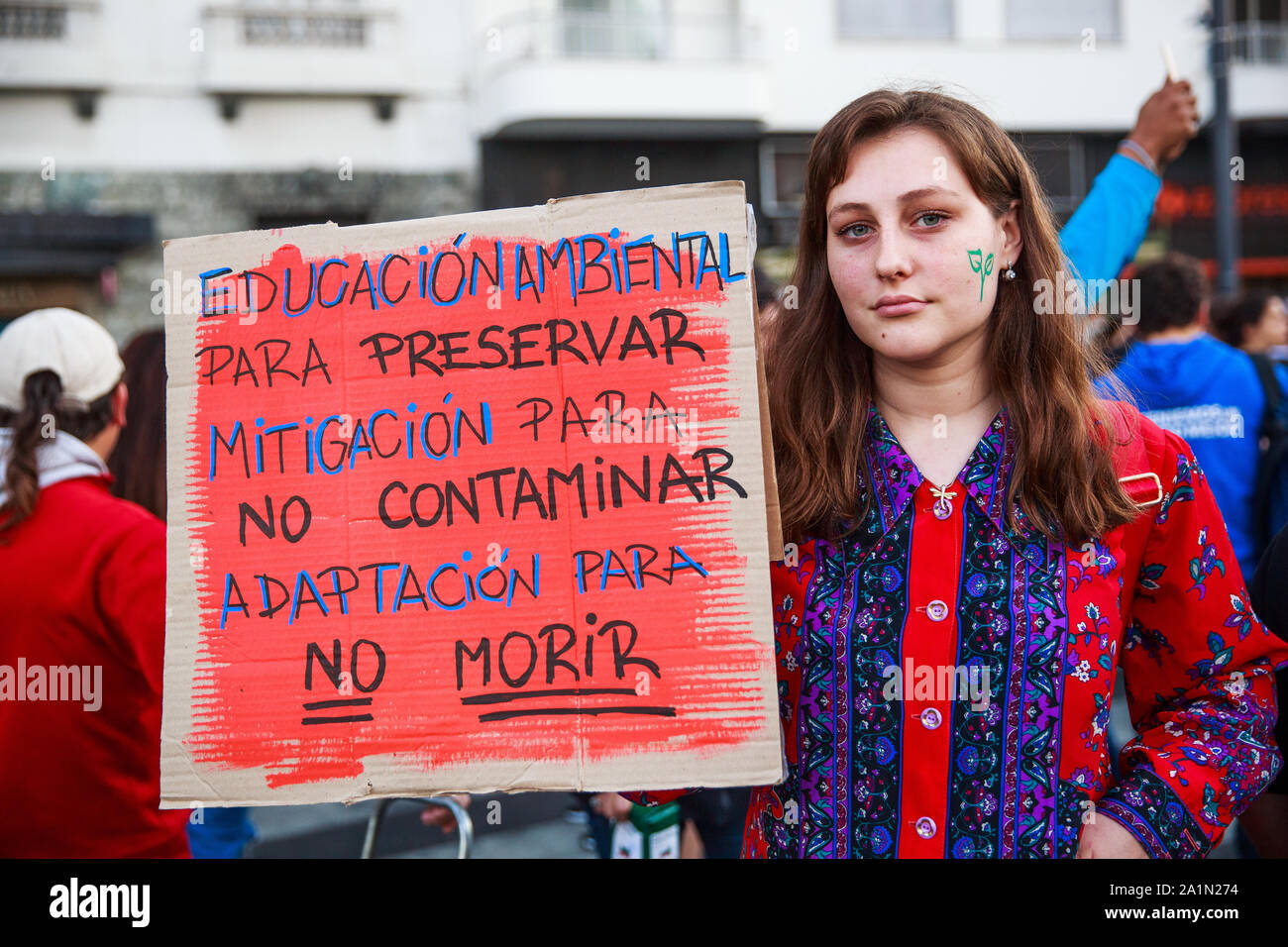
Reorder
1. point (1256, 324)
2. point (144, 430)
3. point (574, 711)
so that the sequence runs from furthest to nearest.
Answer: point (1256, 324) → point (144, 430) → point (574, 711)

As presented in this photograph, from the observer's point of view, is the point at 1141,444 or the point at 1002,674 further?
the point at 1141,444

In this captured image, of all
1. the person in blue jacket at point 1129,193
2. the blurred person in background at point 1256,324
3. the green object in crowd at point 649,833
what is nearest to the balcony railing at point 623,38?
the blurred person in background at point 1256,324

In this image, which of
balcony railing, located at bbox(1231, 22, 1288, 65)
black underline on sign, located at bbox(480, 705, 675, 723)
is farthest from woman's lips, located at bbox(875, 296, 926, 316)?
balcony railing, located at bbox(1231, 22, 1288, 65)

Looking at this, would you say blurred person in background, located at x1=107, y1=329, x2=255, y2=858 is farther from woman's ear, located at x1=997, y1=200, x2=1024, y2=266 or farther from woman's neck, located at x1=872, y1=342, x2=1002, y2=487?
woman's ear, located at x1=997, y1=200, x2=1024, y2=266

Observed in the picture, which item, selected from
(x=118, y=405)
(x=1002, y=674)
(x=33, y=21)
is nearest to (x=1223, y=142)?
(x=1002, y=674)

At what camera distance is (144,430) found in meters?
3.01

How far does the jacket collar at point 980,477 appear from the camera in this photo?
5.05ft

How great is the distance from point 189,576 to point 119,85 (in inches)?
471

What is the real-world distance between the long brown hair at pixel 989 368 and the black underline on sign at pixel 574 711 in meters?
0.31

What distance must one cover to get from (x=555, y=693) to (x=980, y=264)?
83 centimetres

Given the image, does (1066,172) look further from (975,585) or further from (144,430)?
(975,585)

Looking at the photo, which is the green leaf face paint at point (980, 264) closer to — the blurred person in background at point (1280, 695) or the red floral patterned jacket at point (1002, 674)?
the red floral patterned jacket at point (1002, 674)

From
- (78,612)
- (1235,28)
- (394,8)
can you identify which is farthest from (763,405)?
(1235,28)
